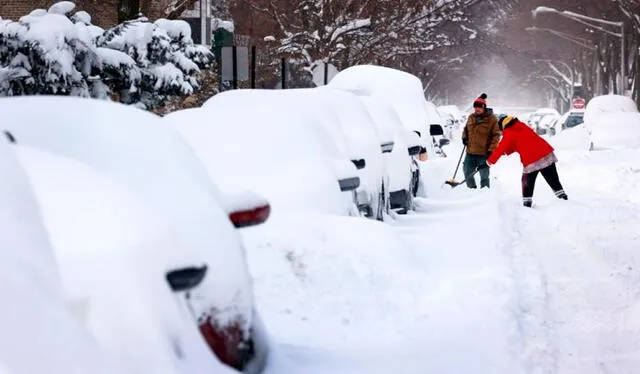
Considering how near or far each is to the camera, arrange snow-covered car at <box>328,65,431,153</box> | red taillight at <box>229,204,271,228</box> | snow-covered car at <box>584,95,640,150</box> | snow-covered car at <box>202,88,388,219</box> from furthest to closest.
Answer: snow-covered car at <box>584,95,640,150</box> → snow-covered car at <box>328,65,431,153</box> → snow-covered car at <box>202,88,388,219</box> → red taillight at <box>229,204,271,228</box>

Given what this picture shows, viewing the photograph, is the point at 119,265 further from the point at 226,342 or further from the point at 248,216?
the point at 248,216

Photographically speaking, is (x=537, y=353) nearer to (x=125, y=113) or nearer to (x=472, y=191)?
(x=125, y=113)

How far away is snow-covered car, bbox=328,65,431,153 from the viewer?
64.3ft

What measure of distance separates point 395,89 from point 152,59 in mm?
5613

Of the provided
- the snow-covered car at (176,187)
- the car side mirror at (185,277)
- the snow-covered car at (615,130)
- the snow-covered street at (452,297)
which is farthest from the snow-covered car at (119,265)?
the snow-covered car at (615,130)

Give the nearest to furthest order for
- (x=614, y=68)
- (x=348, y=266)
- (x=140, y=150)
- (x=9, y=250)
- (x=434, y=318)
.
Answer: (x=9, y=250) → (x=140, y=150) → (x=434, y=318) → (x=348, y=266) → (x=614, y=68)

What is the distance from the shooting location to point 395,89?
2006 centimetres

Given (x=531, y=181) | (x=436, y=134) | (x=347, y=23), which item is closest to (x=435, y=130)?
(x=436, y=134)

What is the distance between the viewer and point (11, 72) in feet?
41.7

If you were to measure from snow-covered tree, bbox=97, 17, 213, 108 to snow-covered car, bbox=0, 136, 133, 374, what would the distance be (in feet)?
41.0

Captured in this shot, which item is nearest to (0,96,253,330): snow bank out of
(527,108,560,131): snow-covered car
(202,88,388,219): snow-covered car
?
(202,88,388,219): snow-covered car

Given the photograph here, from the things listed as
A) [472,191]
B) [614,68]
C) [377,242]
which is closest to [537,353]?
[377,242]

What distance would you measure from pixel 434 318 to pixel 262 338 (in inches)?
106

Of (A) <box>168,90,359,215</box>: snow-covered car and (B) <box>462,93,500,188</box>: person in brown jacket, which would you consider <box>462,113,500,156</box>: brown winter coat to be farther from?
(A) <box>168,90,359,215</box>: snow-covered car
